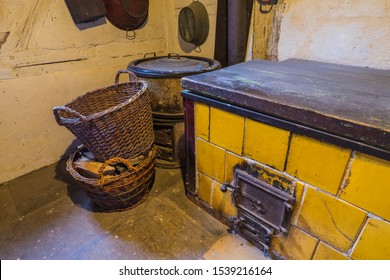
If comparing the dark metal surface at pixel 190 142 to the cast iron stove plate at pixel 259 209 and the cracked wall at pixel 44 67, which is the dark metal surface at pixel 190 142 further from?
the cracked wall at pixel 44 67

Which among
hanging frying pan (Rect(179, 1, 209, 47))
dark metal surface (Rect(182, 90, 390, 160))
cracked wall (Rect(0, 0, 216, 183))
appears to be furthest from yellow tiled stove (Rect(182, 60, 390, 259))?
cracked wall (Rect(0, 0, 216, 183))

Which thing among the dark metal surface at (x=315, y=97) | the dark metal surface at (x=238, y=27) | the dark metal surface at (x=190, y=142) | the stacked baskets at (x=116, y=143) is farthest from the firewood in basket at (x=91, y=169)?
the dark metal surface at (x=238, y=27)

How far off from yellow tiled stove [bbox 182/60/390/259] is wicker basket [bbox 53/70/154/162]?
0.89ft

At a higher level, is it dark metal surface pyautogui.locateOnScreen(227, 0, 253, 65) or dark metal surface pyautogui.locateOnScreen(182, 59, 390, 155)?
dark metal surface pyautogui.locateOnScreen(227, 0, 253, 65)

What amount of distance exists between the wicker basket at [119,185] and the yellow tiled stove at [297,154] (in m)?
0.27

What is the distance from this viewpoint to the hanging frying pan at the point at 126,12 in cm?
163

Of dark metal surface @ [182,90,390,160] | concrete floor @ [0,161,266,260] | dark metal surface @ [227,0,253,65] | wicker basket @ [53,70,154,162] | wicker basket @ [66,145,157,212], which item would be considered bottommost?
concrete floor @ [0,161,266,260]

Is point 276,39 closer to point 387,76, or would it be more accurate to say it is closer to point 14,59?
point 387,76

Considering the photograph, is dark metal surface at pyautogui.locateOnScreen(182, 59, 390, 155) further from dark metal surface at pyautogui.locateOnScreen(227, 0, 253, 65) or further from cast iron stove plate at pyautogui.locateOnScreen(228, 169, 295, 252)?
dark metal surface at pyautogui.locateOnScreen(227, 0, 253, 65)

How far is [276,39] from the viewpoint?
54.1 inches

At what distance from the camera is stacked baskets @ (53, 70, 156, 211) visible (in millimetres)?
1059

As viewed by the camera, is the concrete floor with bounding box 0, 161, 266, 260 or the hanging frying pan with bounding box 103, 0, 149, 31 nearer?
the concrete floor with bounding box 0, 161, 266, 260
